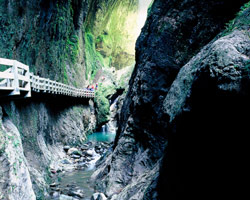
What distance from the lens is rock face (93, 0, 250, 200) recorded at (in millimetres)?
3100

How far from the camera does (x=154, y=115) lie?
7.91 m

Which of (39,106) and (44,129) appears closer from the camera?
(39,106)

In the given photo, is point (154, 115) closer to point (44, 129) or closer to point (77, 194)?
point (77, 194)

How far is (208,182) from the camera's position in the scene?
11.8ft

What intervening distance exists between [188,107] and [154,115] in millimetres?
4219

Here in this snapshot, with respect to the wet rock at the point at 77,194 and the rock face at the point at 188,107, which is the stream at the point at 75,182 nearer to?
the wet rock at the point at 77,194

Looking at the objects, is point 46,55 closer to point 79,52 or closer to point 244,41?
point 79,52

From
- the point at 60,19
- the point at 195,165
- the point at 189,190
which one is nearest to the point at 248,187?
the point at 195,165

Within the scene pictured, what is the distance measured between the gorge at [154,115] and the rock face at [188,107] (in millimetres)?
17

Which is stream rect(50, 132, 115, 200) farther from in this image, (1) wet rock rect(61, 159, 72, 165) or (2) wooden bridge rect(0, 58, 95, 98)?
(2) wooden bridge rect(0, 58, 95, 98)

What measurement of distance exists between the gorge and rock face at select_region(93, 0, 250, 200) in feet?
0.06

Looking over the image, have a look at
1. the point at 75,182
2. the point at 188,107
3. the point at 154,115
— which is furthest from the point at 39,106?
the point at 188,107

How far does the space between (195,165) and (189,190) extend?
0.55 m

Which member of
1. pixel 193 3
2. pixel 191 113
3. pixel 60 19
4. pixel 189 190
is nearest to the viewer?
pixel 191 113
